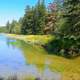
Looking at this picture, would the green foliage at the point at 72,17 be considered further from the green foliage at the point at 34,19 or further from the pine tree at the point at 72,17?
the green foliage at the point at 34,19

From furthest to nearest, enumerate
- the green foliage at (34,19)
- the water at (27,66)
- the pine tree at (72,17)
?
the green foliage at (34,19) → the pine tree at (72,17) → the water at (27,66)

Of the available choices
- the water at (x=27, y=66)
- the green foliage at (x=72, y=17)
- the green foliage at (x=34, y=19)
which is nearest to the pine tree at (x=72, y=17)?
the green foliage at (x=72, y=17)

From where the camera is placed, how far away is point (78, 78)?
43.9 ft

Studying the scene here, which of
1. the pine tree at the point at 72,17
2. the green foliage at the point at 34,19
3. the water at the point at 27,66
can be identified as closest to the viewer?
the water at the point at 27,66

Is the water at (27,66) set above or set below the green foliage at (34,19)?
below

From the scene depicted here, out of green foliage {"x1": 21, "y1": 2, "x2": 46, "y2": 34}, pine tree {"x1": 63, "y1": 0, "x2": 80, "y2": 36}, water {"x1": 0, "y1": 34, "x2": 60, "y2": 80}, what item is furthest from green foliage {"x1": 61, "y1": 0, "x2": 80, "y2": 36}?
green foliage {"x1": 21, "y1": 2, "x2": 46, "y2": 34}

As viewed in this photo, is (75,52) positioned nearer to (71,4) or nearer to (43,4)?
(71,4)

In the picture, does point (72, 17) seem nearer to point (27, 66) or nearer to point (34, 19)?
point (27, 66)

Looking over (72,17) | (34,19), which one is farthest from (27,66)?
(34,19)

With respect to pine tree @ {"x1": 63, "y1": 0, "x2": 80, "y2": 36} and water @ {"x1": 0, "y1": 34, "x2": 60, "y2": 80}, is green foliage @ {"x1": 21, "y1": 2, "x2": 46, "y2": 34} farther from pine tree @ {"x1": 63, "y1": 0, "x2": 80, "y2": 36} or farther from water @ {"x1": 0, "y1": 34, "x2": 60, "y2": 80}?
water @ {"x1": 0, "y1": 34, "x2": 60, "y2": 80}

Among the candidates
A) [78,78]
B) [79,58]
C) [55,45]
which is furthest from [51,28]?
[78,78]

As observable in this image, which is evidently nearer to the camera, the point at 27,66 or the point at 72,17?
the point at 27,66

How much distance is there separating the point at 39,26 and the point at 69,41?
51.5m

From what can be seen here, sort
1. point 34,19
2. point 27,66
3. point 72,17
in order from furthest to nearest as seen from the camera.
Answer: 1. point 34,19
2. point 72,17
3. point 27,66
